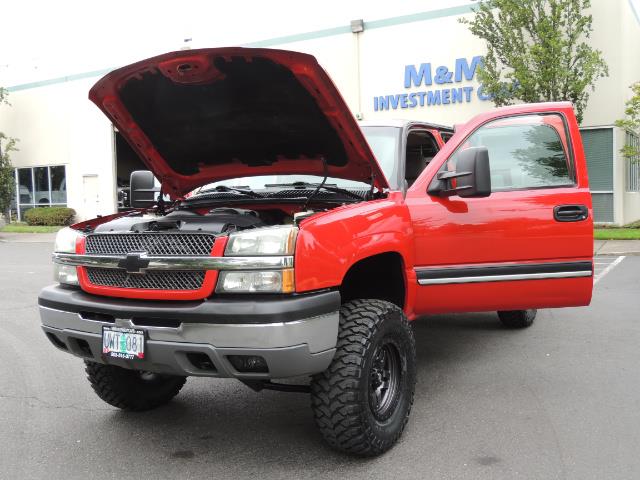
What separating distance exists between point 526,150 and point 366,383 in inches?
94.1

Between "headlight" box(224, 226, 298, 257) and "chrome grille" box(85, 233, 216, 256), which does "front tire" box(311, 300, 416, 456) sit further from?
"chrome grille" box(85, 233, 216, 256)

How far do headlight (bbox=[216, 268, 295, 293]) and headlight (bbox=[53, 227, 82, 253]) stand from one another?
1.13 metres

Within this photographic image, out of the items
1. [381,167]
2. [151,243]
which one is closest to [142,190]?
[151,243]

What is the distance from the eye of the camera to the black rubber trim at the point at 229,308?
294 cm

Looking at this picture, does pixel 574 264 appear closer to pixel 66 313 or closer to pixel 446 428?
pixel 446 428

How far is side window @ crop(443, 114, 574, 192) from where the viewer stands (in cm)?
458

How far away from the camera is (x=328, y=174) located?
13.9 ft

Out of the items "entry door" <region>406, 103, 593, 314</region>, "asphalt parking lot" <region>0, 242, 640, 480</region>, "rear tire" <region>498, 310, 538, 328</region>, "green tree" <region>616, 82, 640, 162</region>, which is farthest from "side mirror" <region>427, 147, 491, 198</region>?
"green tree" <region>616, 82, 640, 162</region>

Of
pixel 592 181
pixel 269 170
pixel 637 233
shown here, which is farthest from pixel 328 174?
pixel 592 181

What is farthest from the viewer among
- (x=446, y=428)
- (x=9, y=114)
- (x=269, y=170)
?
(x=9, y=114)

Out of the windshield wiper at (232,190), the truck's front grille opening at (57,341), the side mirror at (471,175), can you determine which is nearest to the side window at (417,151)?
the side mirror at (471,175)

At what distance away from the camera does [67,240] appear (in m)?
3.71

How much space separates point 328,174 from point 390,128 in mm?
760

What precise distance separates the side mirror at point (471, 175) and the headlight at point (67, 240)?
2305 millimetres
